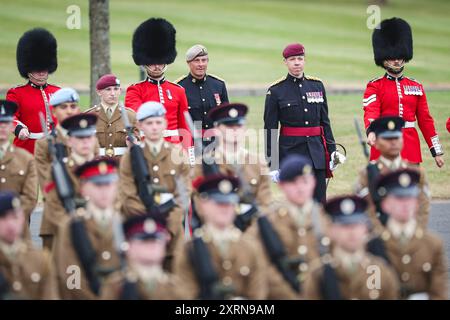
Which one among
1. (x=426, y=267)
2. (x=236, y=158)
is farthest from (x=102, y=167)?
(x=426, y=267)

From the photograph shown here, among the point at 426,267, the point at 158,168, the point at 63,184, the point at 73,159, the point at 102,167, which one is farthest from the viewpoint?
the point at 158,168

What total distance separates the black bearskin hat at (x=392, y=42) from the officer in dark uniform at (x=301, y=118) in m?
0.94

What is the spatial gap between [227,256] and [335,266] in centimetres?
71

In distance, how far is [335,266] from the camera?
23.0ft

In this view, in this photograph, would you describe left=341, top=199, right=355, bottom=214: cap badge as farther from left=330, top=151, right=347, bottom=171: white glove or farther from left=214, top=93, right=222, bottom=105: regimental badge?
left=214, top=93, right=222, bottom=105: regimental badge

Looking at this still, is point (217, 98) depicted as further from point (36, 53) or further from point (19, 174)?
point (19, 174)

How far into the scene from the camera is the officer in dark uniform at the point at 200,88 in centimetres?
1250

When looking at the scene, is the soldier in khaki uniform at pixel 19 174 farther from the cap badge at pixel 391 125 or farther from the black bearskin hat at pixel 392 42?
the black bearskin hat at pixel 392 42

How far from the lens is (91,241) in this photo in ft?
26.1

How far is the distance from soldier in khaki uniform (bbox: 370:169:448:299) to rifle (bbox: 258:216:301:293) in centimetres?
65

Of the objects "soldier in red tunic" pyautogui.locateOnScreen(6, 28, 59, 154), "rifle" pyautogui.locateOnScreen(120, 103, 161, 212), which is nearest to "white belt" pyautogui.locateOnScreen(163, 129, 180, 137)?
"soldier in red tunic" pyautogui.locateOnScreen(6, 28, 59, 154)

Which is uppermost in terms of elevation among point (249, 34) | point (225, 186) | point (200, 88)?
point (249, 34)

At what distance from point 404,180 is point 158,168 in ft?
8.70
